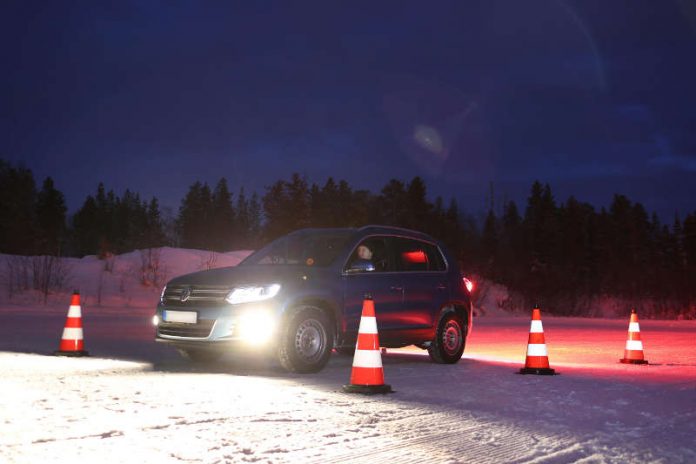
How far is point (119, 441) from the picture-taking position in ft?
18.7

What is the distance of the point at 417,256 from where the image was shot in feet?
39.9

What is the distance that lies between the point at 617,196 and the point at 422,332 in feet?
358

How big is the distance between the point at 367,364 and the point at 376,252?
10.5 ft

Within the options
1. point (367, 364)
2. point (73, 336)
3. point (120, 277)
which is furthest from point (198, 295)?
point (120, 277)

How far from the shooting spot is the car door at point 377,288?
423 inches

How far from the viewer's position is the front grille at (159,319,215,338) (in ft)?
32.9

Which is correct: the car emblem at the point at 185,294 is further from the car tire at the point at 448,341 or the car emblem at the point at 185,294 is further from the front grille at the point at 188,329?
the car tire at the point at 448,341

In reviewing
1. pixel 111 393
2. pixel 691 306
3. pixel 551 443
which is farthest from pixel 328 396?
pixel 691 306

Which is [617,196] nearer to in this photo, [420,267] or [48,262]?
[48,262]

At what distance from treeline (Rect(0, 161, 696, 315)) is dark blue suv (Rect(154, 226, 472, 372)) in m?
26.9

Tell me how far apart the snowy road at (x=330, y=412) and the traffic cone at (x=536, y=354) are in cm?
28

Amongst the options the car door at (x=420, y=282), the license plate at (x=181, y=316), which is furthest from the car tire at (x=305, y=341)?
the car door at (x=420, y=282)

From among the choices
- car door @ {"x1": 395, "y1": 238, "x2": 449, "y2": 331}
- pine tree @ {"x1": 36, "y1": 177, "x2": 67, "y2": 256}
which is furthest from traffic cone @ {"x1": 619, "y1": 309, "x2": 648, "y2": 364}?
pine tree @ {"x1": 36, "y1": 177, "x2": 67, "y2": 256}

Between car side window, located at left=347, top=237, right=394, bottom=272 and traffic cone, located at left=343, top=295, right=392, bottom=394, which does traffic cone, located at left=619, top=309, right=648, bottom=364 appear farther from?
traffic cone, located at left=343, top=295, right=392, bottom=394
